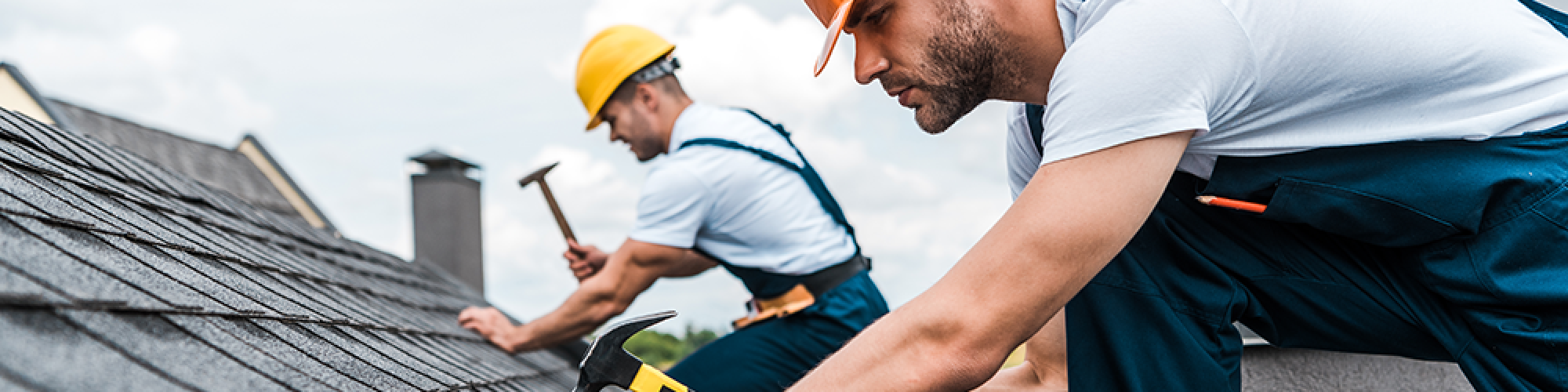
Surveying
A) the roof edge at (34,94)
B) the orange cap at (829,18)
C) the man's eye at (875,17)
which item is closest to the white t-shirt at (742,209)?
the orange cap at (829,18)

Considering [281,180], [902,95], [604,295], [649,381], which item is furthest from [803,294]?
[281,180]

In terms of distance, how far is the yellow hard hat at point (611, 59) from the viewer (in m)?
3.90

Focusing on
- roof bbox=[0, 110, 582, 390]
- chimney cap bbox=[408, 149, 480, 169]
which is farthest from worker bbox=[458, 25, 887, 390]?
chimney cap bbox=[408, 149, 480, 169]

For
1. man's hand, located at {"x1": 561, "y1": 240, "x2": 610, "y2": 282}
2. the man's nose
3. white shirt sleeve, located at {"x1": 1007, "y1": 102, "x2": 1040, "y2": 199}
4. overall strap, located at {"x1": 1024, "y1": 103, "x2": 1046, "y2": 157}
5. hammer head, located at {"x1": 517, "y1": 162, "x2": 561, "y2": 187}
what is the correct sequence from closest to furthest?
the man's nose → overall strap, located at {"x1": 1024, "y1": 103, "x2": 1046, "y2": 157} → white shirt sleeve, located at {"x1": 1007, "y1": 102, "x2": 1040, "y2": 199} → man's hand, located at {"x1": 561, "y1": 240, "x2": 610, "y2": 282} → hammer head, located at {"x1": 517, "y1": 162, "x2": 561, "y2": 187}

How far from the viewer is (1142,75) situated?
1.38m

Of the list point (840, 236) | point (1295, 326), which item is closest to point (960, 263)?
point (1295, 326)

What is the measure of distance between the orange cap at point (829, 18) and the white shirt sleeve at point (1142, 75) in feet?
1.40

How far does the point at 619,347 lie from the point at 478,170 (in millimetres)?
7787

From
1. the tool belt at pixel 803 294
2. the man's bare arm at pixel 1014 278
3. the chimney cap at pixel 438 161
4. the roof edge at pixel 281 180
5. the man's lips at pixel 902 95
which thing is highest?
the man's lips at pixel 902 95

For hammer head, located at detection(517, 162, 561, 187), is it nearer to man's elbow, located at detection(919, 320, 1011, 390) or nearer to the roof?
the roof

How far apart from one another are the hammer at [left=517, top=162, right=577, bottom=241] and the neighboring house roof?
4.49 m

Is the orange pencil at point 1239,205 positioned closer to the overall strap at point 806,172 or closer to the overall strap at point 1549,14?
the overall strap at point 1549,14

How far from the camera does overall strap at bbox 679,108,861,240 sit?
341cm

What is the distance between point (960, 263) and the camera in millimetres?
1446
